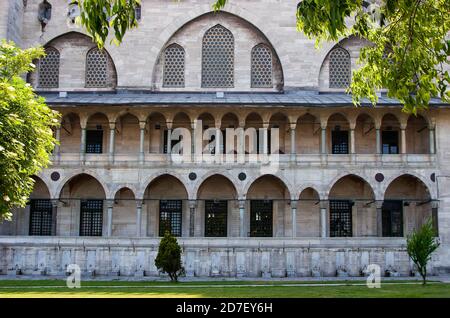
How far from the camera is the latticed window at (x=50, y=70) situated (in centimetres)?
3175

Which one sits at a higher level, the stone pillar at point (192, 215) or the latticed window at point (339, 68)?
the latticed window at point (339, 68)

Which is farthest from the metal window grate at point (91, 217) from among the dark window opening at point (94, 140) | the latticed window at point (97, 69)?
the latticed window at point (97, 69)

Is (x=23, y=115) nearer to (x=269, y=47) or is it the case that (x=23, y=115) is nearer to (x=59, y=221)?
(x=59, y=221)

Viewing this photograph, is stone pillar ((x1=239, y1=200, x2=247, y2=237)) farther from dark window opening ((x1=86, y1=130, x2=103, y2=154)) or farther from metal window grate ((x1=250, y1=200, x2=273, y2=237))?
dark window opening ((x1=86, y1=130, x2=103, y2=154))

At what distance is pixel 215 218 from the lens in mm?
31016

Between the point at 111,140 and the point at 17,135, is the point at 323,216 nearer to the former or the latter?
the point at 111,140

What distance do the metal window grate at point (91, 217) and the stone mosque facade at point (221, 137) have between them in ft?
0.25

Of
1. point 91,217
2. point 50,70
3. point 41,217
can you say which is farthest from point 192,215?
point 50,70

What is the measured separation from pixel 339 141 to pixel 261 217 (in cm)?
608

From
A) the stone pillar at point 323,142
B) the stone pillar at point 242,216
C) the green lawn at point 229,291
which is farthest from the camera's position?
the stone pillar at point 323,142

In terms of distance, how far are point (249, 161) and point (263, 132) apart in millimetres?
1960

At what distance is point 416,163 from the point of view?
2845 centimetres

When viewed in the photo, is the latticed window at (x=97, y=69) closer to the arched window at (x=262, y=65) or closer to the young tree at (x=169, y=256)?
the arched window at (x=262, y=65)

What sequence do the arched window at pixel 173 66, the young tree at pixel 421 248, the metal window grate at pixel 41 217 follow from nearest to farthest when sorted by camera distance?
1. the young tree at pixel 421 248
2. the metal window grate at pixel 41 217
3. the arched window at pixel 173 66
